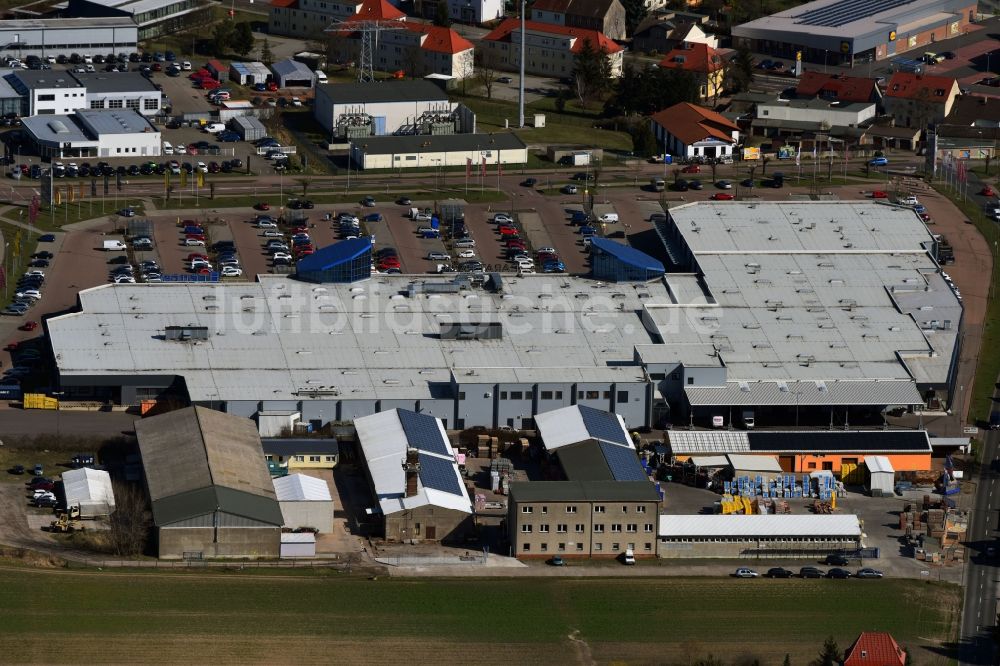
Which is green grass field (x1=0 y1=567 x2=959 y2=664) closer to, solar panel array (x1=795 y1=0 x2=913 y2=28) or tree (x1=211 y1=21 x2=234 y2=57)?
tree (x1=211 y1=21 x2=234 y2=57)

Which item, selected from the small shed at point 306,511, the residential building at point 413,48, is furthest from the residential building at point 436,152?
the small shed at point 306,511

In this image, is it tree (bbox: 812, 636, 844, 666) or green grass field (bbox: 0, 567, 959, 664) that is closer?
tree (bbox: 812, 636, 844, 666)

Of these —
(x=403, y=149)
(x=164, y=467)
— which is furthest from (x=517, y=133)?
(x=164, y=467)

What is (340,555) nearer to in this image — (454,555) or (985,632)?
(454,555)

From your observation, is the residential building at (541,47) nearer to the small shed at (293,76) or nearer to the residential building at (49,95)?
the small shed at (293,76)

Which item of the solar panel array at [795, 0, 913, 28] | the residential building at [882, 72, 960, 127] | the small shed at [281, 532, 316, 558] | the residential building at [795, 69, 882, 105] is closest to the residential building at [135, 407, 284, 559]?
the small shed at [281, 532, 316, 558]
